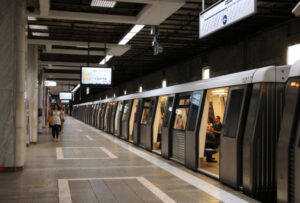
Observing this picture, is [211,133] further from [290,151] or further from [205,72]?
[205,72]

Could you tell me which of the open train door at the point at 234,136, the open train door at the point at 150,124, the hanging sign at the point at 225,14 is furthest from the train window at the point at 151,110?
the hanging sign at the point at 225,14

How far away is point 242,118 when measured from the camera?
629cm

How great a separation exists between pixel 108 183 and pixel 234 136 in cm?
252

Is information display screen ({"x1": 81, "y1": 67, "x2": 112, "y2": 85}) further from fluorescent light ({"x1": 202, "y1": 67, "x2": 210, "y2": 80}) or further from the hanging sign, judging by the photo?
the hanging sign

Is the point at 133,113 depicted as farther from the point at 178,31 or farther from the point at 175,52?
the point at 178,31

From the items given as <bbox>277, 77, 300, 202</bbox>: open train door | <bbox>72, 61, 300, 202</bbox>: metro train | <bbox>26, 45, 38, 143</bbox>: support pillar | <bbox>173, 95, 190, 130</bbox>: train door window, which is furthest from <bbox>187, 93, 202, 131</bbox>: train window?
<bbox>26, 45, 38, 143</bbox>: support pillar

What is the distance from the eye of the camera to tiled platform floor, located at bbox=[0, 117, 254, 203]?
5719 millimetres

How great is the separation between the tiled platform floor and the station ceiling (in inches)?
152

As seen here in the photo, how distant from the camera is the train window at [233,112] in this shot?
6488 millimetres

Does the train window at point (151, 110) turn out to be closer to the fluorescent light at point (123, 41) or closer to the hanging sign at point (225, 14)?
the fluorescent light at point (123, 41)

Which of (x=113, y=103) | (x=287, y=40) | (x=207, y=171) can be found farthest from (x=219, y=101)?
(x=113, y=103)

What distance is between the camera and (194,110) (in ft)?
28.3

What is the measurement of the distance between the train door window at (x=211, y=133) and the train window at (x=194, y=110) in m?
0.19

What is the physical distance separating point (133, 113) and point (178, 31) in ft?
15.7
